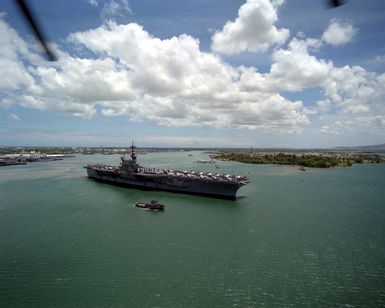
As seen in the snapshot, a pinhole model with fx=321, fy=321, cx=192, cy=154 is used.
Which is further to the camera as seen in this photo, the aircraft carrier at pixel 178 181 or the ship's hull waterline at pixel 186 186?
the aircraft carrier at pixel 178 181

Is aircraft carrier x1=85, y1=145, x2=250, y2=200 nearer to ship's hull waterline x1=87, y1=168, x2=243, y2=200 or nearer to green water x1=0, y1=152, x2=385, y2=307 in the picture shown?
ship's hull waterline x1=87, y1=168, x2=243, y2=200

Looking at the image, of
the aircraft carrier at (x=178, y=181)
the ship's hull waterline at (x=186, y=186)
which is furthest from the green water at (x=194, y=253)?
the aircraft carrier at (x=178, y=181)

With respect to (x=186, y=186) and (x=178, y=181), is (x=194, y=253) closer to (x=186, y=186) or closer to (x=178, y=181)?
(x=186, y=186)

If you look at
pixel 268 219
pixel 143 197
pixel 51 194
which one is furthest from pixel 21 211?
pixel 268 219

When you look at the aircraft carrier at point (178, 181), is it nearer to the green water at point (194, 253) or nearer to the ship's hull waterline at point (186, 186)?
the ship's hull waterline at point (186, 186)

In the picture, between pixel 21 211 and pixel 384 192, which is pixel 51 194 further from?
pixel 384 192

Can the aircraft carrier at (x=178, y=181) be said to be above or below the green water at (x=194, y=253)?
above

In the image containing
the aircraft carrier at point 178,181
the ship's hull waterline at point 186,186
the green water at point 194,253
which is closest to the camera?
the green water at point 194,253
